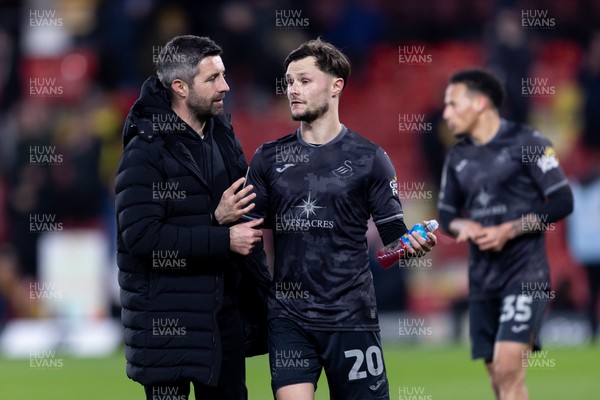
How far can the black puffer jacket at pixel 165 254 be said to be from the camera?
21.2 feet

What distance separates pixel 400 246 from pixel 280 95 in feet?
35.9

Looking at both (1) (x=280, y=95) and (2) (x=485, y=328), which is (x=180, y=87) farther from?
(1) (x=280, y=95)

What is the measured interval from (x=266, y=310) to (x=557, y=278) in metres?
8.67

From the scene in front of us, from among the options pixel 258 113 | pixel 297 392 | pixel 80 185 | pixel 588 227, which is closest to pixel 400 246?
pixel 297 392

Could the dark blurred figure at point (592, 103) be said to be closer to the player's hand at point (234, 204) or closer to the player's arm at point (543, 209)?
the player's arm at point (543, 209)

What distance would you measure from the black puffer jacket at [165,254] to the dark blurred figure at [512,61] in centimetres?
908

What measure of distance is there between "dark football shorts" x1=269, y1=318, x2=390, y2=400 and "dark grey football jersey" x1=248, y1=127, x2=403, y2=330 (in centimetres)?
6

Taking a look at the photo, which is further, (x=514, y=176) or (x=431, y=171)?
(x=431, y=171)

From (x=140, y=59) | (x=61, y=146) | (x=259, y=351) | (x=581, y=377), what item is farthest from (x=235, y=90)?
(x=259, y=351)

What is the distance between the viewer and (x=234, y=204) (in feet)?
21.4

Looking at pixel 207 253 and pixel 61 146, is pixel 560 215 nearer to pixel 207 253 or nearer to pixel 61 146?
pixel 207 253

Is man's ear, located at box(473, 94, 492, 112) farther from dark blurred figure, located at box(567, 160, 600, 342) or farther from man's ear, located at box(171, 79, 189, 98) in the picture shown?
dark blurred figure, located at box(567, 160, 600, 342)

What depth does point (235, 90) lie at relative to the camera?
56.0ft

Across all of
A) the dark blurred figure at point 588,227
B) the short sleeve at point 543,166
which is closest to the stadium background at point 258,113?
the dark blurred figure at point 588,227
